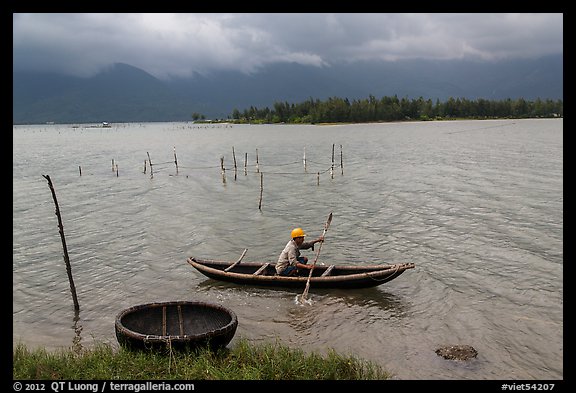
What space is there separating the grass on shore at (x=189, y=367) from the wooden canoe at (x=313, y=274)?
198 inches

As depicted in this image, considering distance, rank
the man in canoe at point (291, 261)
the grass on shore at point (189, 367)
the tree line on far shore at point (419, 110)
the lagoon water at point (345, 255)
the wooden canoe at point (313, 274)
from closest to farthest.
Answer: the grass on shore at point (189, 367)
the lagoon water at point (345, 255)
the wooden canoe at point (313, 274)
the man in canoe at point (291, 261)
the tree line on far shore at point (419, 110)

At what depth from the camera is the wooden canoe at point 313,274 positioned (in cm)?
1462

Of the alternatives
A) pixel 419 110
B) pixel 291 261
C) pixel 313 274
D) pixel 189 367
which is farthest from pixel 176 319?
pixel 419 110

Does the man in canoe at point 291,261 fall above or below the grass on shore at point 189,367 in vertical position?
above

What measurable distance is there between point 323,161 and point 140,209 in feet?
88.5

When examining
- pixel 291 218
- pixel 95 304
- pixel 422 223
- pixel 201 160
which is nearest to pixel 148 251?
pixel 95 304

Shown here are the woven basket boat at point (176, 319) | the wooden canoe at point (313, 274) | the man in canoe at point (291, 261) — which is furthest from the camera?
the man in canoe at point (291, 261)

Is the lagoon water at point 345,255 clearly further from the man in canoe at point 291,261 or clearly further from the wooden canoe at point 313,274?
the man in canoe at point 291,261

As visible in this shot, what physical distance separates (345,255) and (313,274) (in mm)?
3819

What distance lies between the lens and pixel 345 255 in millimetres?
19516

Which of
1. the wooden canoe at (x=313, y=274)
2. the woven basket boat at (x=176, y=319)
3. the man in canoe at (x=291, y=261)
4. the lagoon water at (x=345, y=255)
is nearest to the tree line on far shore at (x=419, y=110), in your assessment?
the lagoon water at (x=345, y=255)

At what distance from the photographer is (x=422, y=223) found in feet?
79.6
